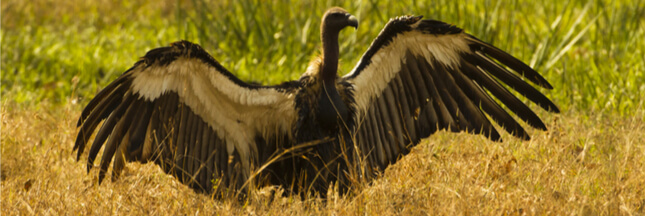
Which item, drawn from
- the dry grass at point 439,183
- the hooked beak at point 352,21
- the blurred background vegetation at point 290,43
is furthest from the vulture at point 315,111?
the blurred background vegetation at point 290,43

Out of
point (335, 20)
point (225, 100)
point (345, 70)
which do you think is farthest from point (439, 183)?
point (345, 70)

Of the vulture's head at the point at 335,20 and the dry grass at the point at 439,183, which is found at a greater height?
the vulture's head at the point at 335,20

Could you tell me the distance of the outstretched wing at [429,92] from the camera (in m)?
4.72

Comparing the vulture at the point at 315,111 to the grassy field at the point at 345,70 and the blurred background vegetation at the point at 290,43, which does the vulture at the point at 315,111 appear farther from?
the blurred background vegetation at the point at 290,43

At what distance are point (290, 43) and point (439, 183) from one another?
4.05 meters

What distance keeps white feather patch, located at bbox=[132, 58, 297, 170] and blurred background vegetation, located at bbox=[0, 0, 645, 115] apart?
1512mm

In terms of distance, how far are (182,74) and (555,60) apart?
3650mm

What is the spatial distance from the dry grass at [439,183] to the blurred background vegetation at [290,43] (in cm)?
71

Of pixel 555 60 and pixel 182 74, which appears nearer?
pixel 182 74

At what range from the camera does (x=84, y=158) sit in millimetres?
5664

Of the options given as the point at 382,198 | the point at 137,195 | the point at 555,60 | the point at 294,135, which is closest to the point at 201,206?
the point at 137,195

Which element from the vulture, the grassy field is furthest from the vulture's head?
the grassy field

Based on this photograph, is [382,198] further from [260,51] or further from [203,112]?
[260,51]

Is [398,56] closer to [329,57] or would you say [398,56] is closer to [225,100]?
[329,57]
